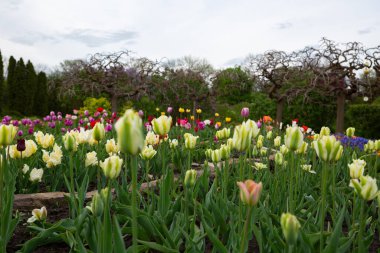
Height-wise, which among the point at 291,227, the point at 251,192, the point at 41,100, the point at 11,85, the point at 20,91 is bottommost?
the point at 291,227

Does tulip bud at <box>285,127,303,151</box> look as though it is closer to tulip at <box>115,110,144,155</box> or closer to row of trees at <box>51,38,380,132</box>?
tulip at <box>115,110,144,155</box>

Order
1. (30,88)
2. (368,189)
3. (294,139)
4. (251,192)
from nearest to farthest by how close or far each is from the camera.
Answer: (251,192) < (368,189) < (294,139) < (30,88)

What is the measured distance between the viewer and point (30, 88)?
81.3 feet

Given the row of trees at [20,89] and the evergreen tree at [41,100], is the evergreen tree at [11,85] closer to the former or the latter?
the row of trees at [20,89]

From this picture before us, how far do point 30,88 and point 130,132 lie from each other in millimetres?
25958

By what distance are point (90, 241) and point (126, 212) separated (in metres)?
0.42

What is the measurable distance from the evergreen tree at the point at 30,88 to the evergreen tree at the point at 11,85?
751mm

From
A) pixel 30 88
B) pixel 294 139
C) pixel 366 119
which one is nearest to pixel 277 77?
pixel 366 119

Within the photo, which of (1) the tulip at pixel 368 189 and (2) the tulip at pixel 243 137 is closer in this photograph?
(1) the tulip at pixel 368 189

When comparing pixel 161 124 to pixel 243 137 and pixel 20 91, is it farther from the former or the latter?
pixel 20 91

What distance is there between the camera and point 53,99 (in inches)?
1030

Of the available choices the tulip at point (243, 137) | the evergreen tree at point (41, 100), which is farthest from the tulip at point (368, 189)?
the evergreen tree at point (41, 100)

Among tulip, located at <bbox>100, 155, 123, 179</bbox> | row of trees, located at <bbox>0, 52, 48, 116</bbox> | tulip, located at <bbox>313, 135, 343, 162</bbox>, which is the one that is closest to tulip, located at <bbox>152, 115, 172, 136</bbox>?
tulip, located at <bbox>100, 155, 123, 179</bbox>

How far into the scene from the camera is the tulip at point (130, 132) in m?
0.91
